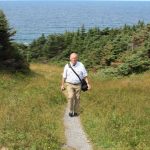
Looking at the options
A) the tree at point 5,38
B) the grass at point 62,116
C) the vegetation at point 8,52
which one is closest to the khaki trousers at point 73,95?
the grass at point 62,116

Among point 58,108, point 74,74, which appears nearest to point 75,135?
point 74,74

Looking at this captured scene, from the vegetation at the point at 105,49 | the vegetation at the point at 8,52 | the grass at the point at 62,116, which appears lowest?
the vegetation at the point at 105,49

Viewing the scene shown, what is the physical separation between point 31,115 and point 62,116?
3.70ft

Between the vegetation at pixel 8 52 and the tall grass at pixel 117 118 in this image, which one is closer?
the tall grass at pixel 117 118

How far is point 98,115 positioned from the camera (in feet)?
53.2

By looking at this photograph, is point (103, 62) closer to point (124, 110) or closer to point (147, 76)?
point (147, 76)

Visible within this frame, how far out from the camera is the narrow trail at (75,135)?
13.0 meters

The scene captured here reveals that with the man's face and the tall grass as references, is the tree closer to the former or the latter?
the tall grass

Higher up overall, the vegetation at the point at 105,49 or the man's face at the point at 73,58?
the man's face at the point at 73,58

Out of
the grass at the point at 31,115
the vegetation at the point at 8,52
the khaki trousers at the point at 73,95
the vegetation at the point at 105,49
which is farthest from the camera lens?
the vegetation at the point at 105,49

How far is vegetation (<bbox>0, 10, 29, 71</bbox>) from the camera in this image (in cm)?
2802

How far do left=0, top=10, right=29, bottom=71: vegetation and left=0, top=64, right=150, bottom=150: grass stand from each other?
4497mm

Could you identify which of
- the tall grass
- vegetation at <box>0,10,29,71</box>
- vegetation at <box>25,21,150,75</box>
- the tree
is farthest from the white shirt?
vegetation at <box>25,21,150,75</box>

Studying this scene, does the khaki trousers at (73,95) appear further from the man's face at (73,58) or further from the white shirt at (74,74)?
the man's face at (73,58)
